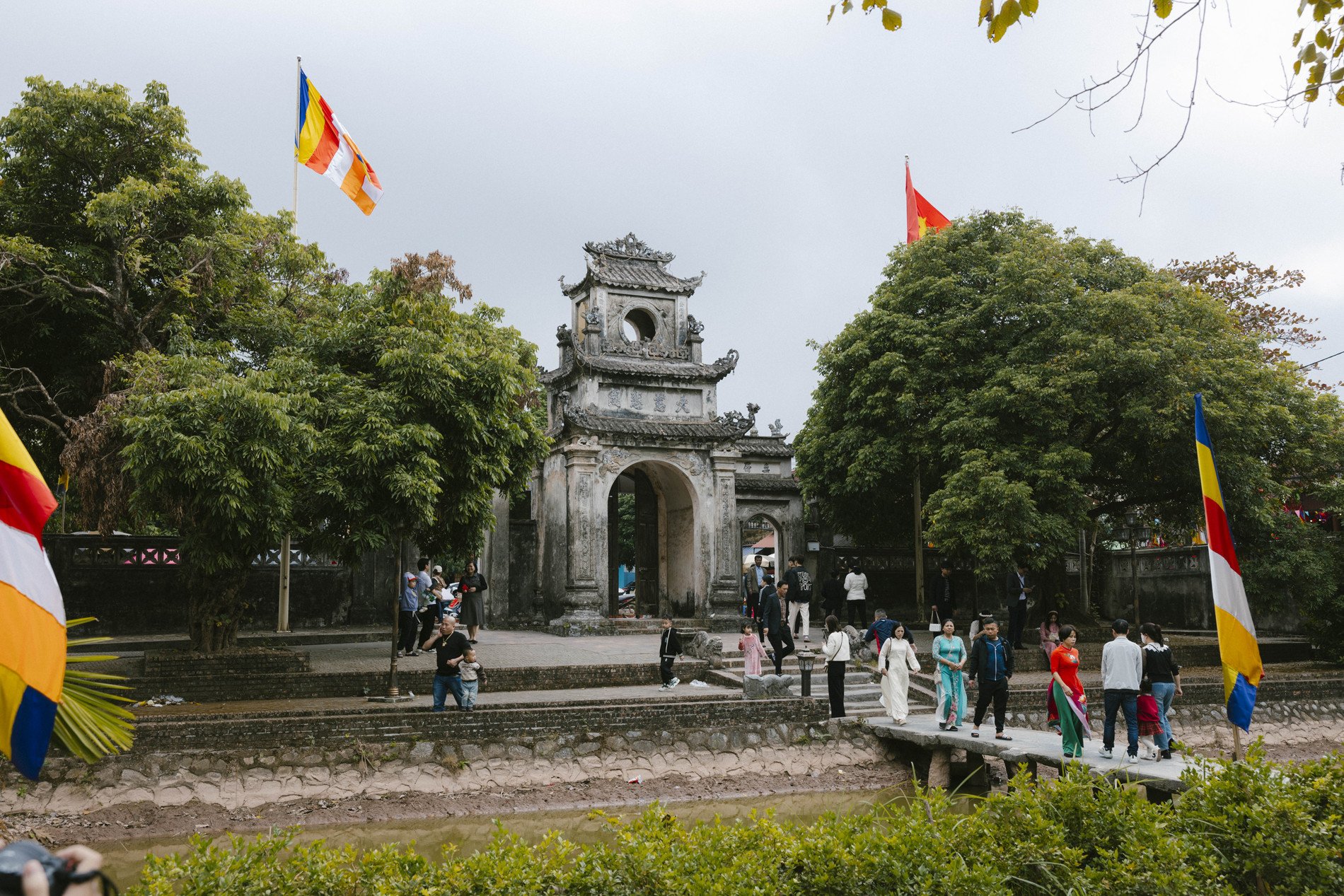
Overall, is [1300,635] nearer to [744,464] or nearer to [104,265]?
[744,464]

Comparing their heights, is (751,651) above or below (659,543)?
below

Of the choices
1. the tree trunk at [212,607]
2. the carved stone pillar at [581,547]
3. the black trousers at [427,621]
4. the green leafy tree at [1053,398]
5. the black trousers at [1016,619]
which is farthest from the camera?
the carved stone pillar at [581,547]

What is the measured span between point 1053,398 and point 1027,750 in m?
9.01

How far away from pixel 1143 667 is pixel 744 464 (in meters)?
17.2

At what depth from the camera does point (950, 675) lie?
43.7 ft

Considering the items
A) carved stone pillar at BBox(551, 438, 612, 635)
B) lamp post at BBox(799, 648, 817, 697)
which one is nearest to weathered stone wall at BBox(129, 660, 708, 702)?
lamp post at BBox(799, 648, 817, 697)

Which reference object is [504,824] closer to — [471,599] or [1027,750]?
[1027,750]

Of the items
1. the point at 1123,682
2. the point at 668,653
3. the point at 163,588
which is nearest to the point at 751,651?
the point at 668,653

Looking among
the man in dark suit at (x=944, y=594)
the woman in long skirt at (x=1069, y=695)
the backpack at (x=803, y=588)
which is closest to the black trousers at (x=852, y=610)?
the backpack at (x=803, y=588)

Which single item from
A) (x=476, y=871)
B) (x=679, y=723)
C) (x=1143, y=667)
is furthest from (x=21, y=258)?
(x=1143, y=667)

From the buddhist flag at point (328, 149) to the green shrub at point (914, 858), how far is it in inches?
671

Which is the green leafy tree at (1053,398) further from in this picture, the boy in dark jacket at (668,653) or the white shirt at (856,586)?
the boy in dark jacket at (668,653)

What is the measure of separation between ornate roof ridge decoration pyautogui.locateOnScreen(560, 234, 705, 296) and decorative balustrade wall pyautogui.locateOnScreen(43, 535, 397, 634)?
32.0 ft

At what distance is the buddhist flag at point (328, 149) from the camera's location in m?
20.0
